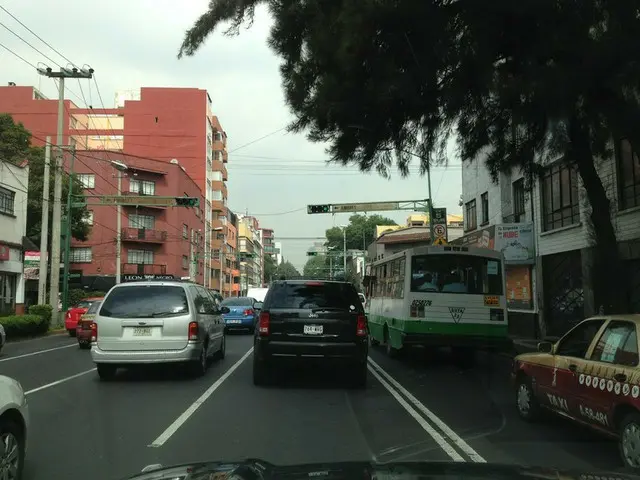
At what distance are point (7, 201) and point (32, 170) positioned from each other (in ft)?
52.8

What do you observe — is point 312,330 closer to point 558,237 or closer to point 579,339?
point 579,339

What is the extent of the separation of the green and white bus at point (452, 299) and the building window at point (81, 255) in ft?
164

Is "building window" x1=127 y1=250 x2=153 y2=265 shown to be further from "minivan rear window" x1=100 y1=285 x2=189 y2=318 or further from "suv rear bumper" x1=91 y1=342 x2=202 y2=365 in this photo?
"suv rear bumper" x1=91 y1=342 x2=202 y2=365

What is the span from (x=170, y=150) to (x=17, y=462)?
224ft

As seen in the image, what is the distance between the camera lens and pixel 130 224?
5906cm

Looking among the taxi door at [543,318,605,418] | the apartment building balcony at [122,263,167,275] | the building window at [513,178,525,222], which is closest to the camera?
the taxi door at [543,318,605,418]

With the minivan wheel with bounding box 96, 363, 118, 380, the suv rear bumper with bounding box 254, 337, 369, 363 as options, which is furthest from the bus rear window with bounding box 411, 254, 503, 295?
the minivan wheel with bounding box 96, 363, 118, 380

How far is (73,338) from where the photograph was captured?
23703 millimetres

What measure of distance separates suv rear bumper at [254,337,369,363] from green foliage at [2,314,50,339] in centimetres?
1470

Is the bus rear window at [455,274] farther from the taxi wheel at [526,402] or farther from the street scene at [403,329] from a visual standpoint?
the taxi wheel at [526,402]

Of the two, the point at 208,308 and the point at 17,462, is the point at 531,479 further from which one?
the point at 208,308

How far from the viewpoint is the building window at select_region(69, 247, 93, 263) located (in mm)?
57844

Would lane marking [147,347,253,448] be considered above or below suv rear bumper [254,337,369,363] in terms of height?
below

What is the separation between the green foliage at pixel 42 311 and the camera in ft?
81.7
